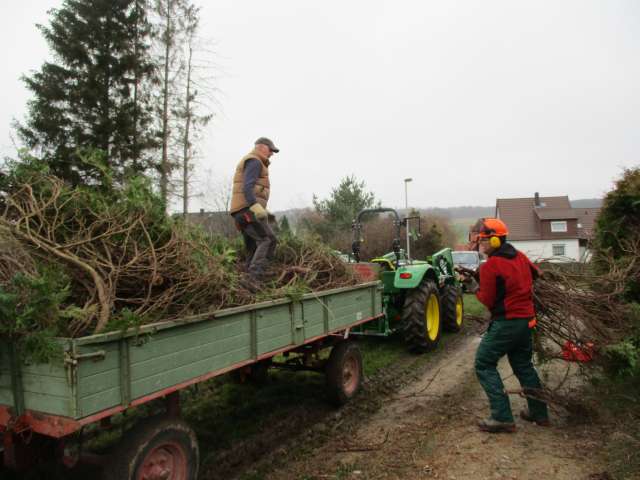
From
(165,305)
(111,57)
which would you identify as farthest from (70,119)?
(165,305)

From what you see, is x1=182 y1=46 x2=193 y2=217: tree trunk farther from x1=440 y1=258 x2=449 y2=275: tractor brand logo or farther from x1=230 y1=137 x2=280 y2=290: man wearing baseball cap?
x1=230 y1=137 x2=280 y2=290: man wearing baseball cap

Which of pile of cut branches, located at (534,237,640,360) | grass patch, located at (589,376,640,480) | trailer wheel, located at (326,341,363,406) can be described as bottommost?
grass patch, located at (589,376,640,480)

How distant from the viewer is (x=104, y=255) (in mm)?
3170

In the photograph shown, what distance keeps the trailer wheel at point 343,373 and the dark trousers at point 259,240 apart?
1.20m

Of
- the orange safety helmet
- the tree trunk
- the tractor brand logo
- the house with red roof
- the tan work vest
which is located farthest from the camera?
the house with red roof

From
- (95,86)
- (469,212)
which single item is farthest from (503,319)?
(469,212)

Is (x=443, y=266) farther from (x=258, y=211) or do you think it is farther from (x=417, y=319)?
(x=258, y=211)

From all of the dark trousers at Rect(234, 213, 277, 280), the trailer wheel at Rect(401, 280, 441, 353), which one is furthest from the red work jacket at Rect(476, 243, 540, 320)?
the trailer wheel at Rect(401, 280, 441, 353)

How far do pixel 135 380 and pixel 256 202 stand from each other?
2.37 m

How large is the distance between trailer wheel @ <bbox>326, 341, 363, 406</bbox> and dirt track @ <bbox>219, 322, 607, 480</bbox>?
0.47ft

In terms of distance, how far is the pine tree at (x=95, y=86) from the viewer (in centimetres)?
1383

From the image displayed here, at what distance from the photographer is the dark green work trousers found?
13.8 feet

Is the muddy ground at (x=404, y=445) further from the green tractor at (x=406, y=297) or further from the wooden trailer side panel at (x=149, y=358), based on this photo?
the green tractor at (x=406, y=297)

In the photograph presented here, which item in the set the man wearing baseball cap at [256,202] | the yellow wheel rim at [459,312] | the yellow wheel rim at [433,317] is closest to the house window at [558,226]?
the yellow wheel rim at [459,312]
